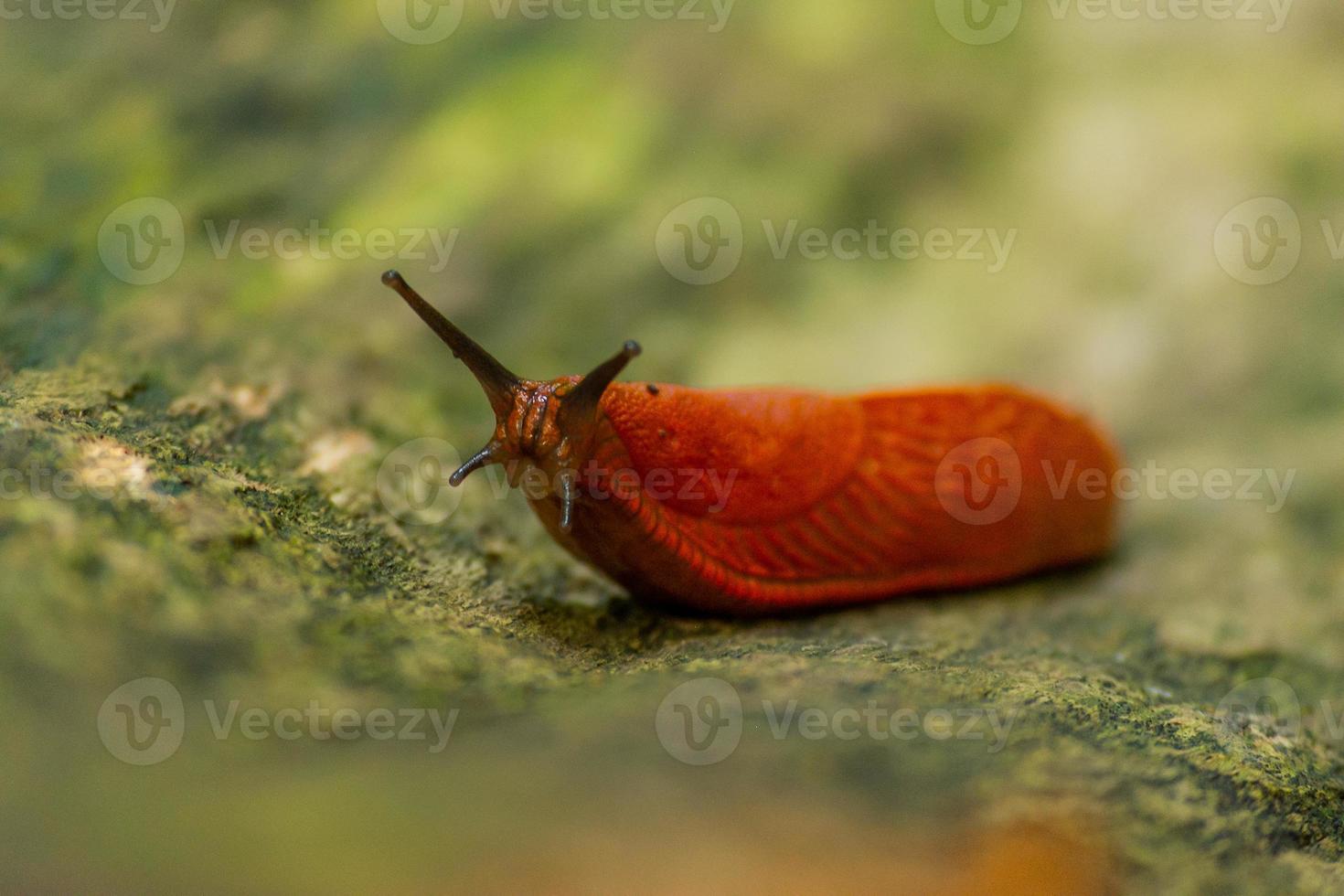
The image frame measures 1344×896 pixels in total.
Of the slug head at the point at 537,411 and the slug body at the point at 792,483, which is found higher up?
the slug head at the point at 537,411

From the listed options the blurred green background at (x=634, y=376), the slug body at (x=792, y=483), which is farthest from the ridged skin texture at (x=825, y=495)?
the blurred green background at (x=634, y=376)

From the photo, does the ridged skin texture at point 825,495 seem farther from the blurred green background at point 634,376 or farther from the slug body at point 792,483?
the blurred green background at point 634,376

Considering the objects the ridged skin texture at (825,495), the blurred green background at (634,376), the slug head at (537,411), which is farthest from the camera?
the ridged skin texture at (825,495)

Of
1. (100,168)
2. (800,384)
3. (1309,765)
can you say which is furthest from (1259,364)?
(100,168)

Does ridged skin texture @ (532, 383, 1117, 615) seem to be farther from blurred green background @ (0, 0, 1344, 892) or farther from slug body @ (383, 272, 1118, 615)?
blurred green background @ (0, 0, 1344, 892)

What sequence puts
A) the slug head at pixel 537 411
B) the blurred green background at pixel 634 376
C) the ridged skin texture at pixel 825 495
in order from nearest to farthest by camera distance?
the blurred green background at pixel 634 376, the slug head at pixel 537 411, the ridged skin texture at pixel 825 495

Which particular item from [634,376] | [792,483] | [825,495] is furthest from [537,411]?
[634,376]

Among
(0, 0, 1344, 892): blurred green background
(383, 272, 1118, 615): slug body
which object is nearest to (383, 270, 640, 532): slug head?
(383, 272, 1118, 615): slug body

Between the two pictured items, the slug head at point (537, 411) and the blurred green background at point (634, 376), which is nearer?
the blurred green background at point (634, 376)
